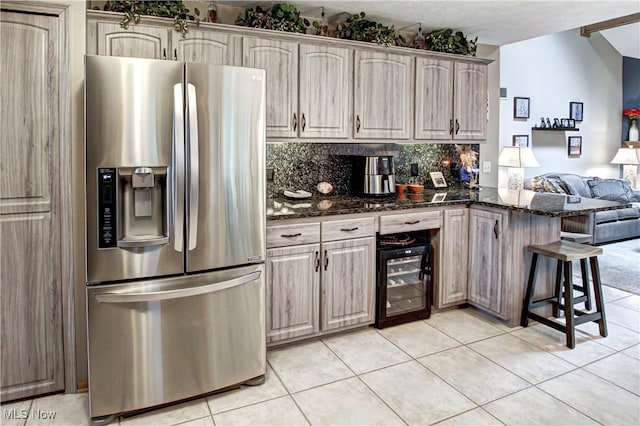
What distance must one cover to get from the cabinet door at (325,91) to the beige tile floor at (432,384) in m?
1.54

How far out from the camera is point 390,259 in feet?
10.8

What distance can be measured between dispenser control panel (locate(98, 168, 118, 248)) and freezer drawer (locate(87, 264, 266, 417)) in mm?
230

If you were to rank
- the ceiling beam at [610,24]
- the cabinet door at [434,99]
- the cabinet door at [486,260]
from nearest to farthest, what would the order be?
the cabinet door at [486,260], the cabinet door at [434,99], the ceiling beam at [610,24]

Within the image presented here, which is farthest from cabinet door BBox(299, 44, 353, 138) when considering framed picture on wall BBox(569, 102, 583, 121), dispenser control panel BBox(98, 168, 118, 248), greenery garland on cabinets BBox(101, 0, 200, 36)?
framed picture on wall BBox(569, 102, 583, 121)

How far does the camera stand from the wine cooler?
3281mm

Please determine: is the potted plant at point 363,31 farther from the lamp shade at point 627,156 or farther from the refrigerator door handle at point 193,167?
the lamp shade at point 627,156

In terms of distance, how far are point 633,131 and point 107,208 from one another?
963cm

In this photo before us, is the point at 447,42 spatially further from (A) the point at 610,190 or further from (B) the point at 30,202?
(A) the point at 610,190

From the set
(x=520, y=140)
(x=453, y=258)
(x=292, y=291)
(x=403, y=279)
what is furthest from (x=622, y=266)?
(x=292, y=291)

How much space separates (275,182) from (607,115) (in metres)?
7.55

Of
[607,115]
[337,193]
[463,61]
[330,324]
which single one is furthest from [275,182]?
[607,115]

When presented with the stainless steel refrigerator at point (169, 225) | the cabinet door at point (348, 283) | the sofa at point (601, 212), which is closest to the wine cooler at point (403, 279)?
the cabinet door at point (348, 283)

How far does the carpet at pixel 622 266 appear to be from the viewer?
445 cm

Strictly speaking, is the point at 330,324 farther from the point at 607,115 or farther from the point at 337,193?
the point at 607,115
